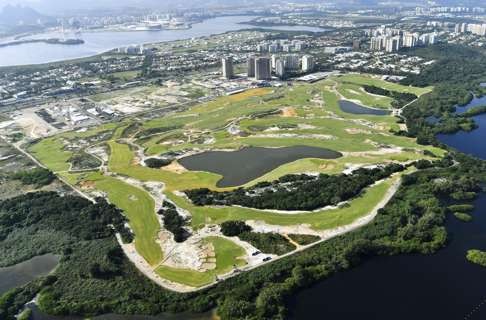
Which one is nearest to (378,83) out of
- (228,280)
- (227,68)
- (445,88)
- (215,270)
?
(445,88)

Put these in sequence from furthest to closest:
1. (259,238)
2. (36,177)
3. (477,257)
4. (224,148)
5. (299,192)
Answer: (224,148) → (36,177) → (299,192) → (259,238) → (477,257)

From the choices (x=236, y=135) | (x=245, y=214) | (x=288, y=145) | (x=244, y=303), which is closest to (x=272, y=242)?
(x=245, y=214)

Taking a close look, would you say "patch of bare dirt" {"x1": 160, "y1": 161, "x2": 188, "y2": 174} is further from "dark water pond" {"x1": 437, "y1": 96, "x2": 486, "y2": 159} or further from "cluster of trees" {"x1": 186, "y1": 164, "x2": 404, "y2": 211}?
"dark water pond" {"x1": 437, "y1": 96, "x2": 486, "y2": 159}

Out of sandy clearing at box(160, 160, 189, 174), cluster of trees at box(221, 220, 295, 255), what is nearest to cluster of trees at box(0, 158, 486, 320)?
cluster of trees at box(221, 220, 295, 255)

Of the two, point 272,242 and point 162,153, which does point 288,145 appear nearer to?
point 162,153

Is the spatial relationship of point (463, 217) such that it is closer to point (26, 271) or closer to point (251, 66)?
point (26, 271)

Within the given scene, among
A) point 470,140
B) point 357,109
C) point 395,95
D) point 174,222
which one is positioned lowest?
point 174,222

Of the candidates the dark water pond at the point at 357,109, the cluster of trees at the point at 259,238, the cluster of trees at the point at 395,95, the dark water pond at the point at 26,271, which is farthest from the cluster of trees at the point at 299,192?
the cluster of trees at the point at 395,95

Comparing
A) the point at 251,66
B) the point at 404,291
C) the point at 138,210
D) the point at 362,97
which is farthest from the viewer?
the point at 251,66
